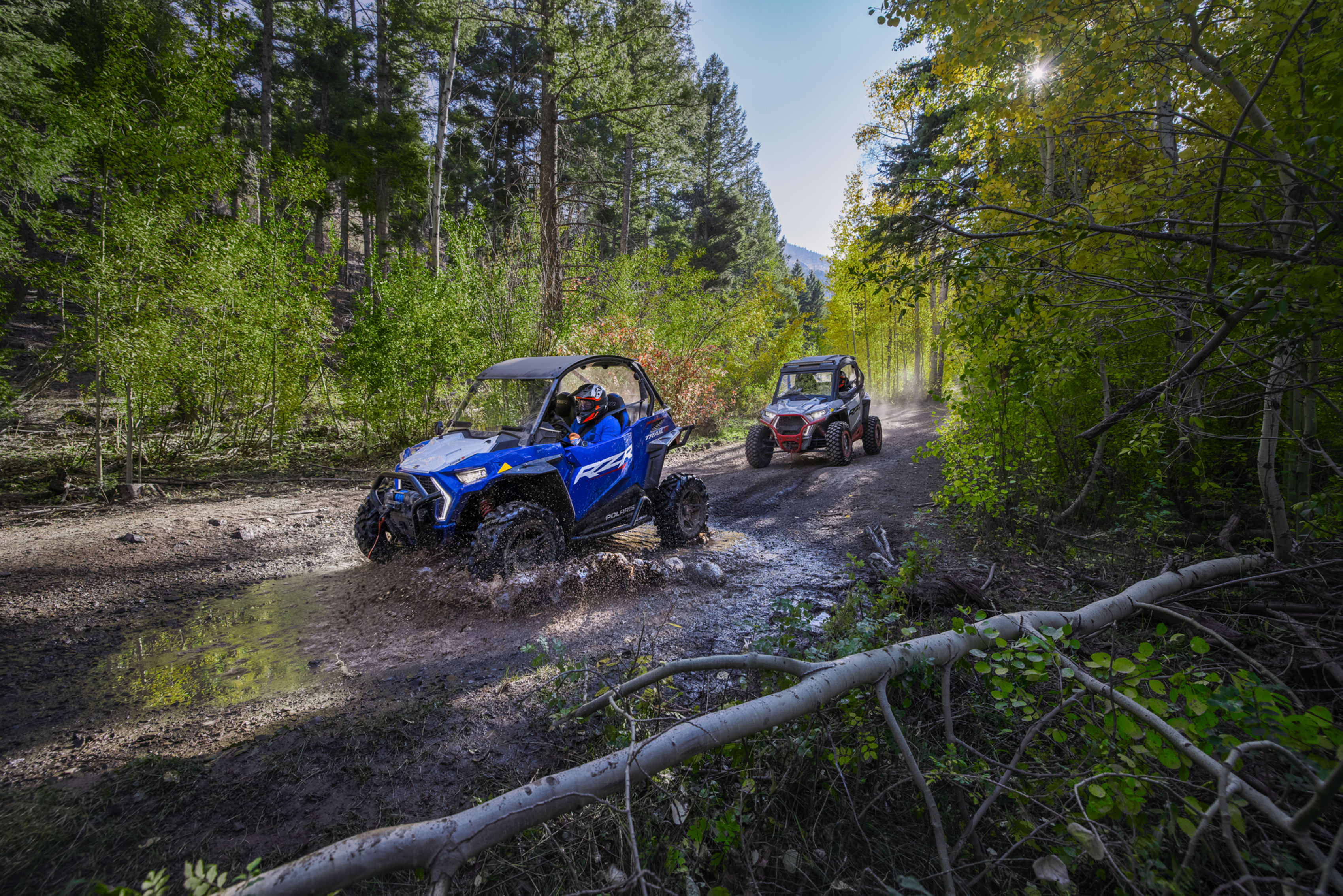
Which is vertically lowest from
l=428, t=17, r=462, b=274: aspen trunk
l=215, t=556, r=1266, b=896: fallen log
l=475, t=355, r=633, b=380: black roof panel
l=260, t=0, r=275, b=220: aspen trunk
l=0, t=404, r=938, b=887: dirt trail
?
l=0, t=404, r=938, b=887: dirt trail

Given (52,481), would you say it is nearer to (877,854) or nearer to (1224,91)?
(877,854)

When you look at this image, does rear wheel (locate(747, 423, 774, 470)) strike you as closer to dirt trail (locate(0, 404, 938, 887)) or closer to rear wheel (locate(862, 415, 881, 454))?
rear wheel (locate(862, 415, 881, 454))

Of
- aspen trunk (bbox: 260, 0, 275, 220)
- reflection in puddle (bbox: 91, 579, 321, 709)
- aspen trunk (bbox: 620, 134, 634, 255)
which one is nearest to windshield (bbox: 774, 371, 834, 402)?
reflection in puddle (bbox: 91, 579, 321, 709)

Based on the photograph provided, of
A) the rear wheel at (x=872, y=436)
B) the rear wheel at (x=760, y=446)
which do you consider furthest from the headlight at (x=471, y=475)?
the rear wheel at (x=872, y=436)

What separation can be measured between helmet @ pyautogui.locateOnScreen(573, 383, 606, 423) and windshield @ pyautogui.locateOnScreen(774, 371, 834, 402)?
6.02 m

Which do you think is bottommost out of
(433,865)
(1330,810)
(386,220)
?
(1330,810)

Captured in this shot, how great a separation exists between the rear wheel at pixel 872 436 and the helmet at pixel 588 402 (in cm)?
725

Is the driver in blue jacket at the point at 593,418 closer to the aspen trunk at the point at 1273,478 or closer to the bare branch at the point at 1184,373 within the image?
the bare branch at the point at 1184,373

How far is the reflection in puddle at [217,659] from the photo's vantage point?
3.00 metres

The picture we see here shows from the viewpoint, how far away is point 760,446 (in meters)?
9.99

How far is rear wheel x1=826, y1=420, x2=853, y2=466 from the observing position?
9680mm

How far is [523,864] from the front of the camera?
168cm

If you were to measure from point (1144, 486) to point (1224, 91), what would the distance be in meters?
3.00

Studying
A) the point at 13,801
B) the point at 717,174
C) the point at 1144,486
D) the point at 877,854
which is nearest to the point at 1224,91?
the point at 1144,486
